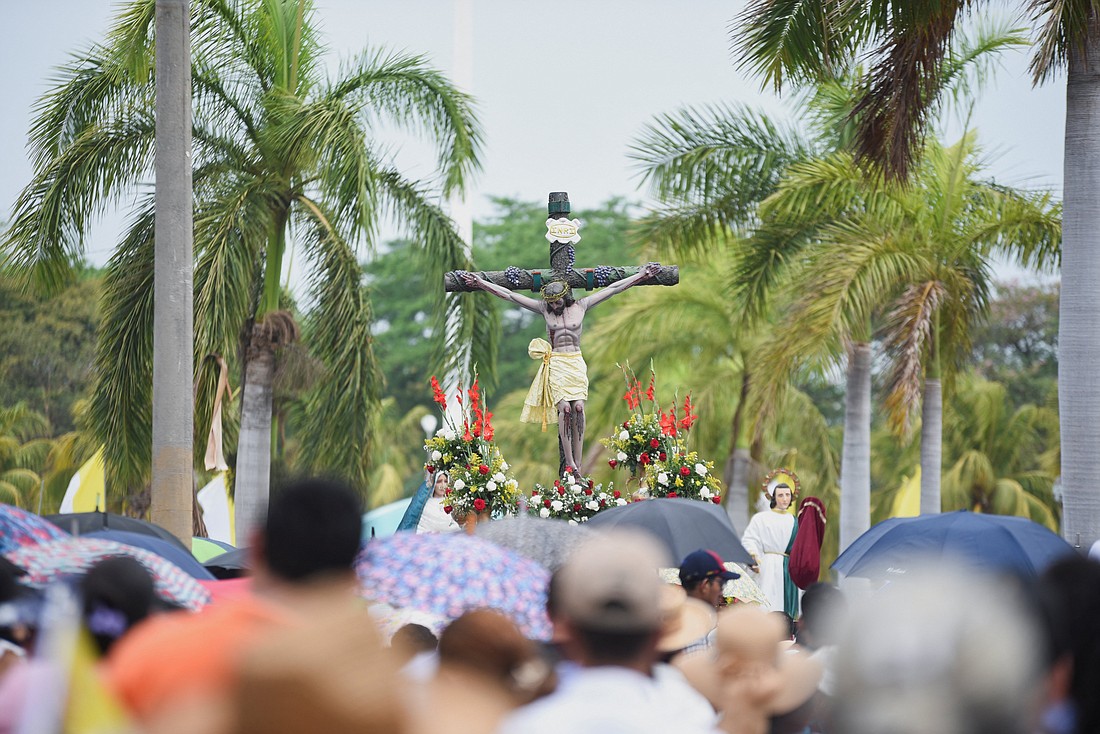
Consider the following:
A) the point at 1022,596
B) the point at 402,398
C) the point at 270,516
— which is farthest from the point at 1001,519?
the point at 402,398

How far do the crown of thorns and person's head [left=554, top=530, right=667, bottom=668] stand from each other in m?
9.99

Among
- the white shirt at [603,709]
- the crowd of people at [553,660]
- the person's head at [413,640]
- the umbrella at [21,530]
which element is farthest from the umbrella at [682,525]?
the white shirt at [603,709]

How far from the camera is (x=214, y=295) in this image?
14.4 m

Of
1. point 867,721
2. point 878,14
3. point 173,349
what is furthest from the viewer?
point 878,14

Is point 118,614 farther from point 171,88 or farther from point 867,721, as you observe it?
point 171,88

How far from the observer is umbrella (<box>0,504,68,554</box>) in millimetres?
5371

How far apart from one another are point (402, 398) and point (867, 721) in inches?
1816

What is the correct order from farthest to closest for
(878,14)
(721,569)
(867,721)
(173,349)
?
(878,14) → (173,349) → (721,569) → (867,721)

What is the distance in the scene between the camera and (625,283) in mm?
13969

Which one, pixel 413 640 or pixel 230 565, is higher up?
pixel 413 640

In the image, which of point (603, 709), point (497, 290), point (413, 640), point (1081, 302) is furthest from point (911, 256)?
point (603, 709)

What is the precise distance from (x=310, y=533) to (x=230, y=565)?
20.9ft

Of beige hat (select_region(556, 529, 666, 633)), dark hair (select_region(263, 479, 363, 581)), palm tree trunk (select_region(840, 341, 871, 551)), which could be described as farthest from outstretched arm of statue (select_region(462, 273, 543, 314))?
beige hat (select_region(556, 529, 666, 633))

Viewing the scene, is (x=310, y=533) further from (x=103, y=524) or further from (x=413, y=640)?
(x=103, y=524)
